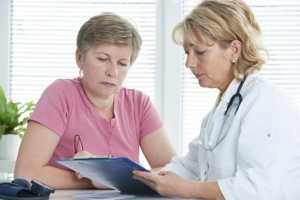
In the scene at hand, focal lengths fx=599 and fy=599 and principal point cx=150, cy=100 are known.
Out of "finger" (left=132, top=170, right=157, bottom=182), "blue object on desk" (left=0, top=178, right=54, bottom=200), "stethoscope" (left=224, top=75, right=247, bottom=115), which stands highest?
"stethoscope" (left=224, top=75, right=247, bottom=115)

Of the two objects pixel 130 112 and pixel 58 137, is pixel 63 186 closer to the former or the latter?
pixel 58 137

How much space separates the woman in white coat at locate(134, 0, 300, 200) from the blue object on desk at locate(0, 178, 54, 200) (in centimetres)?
26

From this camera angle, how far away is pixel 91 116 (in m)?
2.23

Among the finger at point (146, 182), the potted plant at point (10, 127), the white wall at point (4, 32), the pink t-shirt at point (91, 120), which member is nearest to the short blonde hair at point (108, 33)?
the pink t-shirt at point (91, 120)

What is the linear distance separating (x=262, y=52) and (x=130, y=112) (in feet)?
2.24

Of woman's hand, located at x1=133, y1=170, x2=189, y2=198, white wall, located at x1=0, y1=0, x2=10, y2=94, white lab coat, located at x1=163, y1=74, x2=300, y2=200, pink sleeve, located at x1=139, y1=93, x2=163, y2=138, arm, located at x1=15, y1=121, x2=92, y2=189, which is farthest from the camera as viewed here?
white wall, located at x1=0, y1=0, x2=10, y2=94

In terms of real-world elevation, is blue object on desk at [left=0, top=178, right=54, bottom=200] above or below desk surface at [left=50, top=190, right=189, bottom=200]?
above

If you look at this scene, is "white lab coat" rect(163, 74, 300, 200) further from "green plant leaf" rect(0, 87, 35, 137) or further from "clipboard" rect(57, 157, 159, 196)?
"green plant leaf" rect(0, 87, 35, 137)

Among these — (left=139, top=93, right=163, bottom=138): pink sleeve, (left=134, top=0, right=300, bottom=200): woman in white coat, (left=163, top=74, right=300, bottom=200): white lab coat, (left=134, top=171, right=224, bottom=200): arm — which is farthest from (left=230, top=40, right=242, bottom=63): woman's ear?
(left=139, top=93, right=163, bottom=138): pink sleeve

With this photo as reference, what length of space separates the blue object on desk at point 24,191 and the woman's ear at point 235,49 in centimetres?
67

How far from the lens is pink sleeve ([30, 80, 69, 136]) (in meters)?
2.09

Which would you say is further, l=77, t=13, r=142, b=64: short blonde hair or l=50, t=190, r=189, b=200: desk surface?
l=77, t=13, r=142, b=64: short blonde hair

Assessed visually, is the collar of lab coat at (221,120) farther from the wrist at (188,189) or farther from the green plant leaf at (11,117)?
the green plant leaf at (11,117)

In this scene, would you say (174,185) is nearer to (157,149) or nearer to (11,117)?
(157,149)
